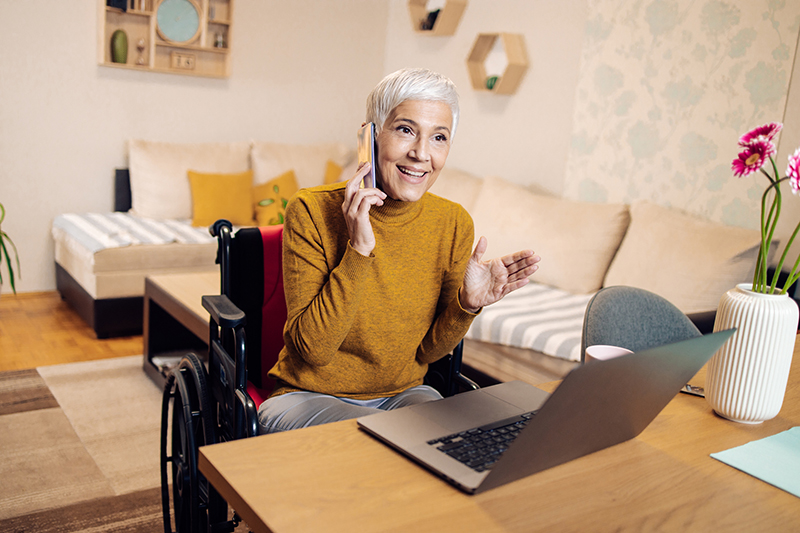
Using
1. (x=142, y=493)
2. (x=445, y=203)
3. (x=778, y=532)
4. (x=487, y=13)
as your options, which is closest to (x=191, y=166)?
(x=487, y=13)

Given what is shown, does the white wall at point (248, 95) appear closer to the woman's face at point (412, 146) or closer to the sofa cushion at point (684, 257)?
the sofa cushion at point (684, 257)

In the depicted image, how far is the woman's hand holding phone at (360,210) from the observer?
1.23 m

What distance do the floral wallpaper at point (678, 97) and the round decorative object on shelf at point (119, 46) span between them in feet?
8.83

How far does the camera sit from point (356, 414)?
1.34 metres

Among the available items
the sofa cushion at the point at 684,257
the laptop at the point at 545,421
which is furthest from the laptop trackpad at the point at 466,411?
the sofa cushion at the point at 684,257

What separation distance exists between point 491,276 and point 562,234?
75.1 inches

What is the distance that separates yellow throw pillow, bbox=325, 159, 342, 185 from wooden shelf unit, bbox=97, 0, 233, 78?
Answer: 905 mm

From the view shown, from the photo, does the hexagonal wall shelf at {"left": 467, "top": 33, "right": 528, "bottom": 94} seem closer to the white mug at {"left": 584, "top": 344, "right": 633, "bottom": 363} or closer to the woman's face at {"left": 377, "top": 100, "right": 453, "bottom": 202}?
the woman's face at {"left": 377, "top": 100, "right": 453, "bottom": 202}

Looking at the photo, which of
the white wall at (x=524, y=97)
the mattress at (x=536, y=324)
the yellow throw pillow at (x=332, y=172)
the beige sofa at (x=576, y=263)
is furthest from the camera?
the yellow throw pillow at (x=332, y=172)

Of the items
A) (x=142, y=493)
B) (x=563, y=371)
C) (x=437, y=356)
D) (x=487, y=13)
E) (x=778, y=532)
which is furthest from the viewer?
(x=487, y=13)

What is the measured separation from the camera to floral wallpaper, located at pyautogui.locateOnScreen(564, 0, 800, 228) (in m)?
2.71

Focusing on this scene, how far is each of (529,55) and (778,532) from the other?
11.2ft

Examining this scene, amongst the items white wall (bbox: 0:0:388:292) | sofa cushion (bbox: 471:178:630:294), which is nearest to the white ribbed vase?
sofa cushion (bbox: 471:178:630:294)

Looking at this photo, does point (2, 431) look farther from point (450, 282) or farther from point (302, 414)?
point (450, 282)
